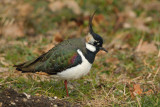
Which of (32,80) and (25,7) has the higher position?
(25,7)

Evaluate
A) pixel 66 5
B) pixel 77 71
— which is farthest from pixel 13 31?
pixel 77 71

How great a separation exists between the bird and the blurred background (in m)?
0.33

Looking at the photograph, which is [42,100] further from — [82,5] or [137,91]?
[82,5]

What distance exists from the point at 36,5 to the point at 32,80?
3.83 m

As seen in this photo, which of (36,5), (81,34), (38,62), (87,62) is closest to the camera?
(87,62)

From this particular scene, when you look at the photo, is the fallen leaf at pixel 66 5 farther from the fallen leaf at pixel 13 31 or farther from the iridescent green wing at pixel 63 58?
the iridescent green wing at pixel 63 58

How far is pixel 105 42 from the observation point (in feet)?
23.5

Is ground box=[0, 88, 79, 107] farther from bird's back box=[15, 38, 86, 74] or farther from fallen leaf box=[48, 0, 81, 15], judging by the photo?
fallen leaf box=[48, 0, 81, 15]

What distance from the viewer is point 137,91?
4.56 meters

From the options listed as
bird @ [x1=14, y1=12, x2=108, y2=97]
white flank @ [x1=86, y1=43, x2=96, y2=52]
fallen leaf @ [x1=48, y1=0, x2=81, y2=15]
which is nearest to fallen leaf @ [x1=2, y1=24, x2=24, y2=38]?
fallen leaf @ [x1=48, y1=0, x2=81, y2=15]

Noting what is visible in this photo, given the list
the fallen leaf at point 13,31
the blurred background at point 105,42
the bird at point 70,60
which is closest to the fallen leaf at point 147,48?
the blurred background at point 105,42

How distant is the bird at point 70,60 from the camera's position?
431 cm

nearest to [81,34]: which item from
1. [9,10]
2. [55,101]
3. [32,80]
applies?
[9,10]

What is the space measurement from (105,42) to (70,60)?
9.70 feet
